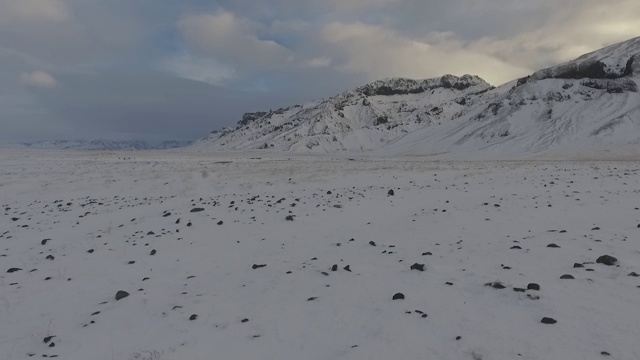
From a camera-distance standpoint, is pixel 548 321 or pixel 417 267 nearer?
pixel 548 321

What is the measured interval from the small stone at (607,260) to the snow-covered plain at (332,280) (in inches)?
7.2

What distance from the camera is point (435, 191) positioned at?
25391 mm

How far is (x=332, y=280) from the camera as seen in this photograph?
10094 millimetres

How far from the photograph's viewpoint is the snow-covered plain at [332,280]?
22.4 ft

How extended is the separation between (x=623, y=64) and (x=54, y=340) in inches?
6248

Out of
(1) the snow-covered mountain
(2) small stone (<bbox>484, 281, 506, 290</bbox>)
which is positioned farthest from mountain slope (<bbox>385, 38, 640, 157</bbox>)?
(2) small stone (<bbox>484, 281, 506, 290</bbox>)

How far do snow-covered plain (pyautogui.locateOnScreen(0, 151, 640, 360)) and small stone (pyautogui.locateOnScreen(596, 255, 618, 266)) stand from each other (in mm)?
183

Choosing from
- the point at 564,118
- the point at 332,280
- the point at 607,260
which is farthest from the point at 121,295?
the point at 564,118

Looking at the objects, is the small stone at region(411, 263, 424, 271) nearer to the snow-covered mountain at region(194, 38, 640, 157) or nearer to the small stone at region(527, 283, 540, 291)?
the small stone at region(527, 283, 540, 291)

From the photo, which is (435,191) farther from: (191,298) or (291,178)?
(191,298)

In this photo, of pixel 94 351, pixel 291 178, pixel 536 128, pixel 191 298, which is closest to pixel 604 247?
pixel 191 298

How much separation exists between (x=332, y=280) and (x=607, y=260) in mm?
6035

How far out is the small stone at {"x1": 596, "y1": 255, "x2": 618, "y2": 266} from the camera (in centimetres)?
929

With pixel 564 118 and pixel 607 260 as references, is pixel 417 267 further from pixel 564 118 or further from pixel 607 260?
pixel 564 118
